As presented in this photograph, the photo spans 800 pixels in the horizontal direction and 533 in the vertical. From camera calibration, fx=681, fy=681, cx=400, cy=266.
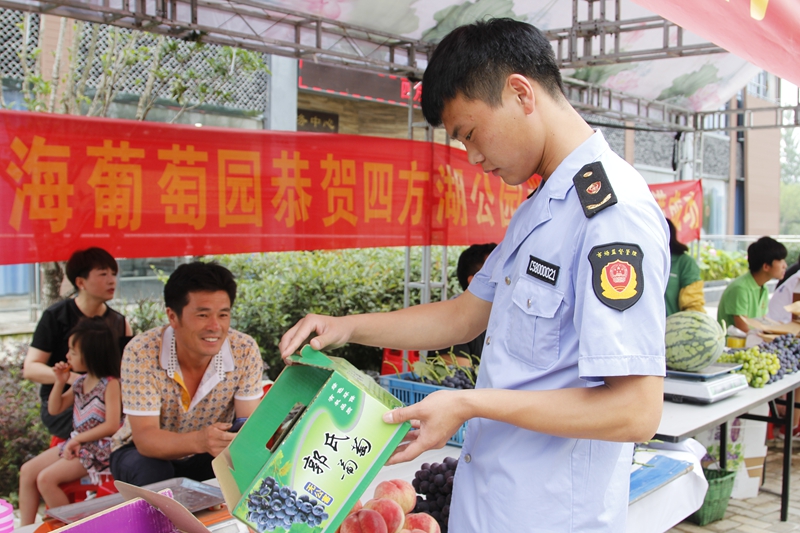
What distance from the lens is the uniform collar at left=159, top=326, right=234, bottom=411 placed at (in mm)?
2729

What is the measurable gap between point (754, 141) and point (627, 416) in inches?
761

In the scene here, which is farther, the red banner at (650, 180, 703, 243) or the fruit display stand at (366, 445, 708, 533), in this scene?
the red banner at (650, 180, 703, 243)

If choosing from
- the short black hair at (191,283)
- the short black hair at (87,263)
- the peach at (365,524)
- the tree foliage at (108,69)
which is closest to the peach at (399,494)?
the peach at (365,524)

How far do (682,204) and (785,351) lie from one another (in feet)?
11.2

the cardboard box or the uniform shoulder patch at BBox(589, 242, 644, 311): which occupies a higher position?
the uniform shoulder patch at BBox(589, 242, 644, 311)

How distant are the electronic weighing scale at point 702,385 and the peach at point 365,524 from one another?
2.11 m

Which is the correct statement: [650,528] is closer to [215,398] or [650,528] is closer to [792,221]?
[215,398]

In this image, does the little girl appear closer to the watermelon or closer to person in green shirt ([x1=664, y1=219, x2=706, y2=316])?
the watermelon

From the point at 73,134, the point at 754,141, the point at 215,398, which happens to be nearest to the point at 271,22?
the point at 73,134

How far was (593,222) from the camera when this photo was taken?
116 centimetres

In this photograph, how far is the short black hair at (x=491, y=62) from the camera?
1.22 m

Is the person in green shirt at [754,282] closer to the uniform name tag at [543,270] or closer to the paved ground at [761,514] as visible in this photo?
the paved ground at [761,514]

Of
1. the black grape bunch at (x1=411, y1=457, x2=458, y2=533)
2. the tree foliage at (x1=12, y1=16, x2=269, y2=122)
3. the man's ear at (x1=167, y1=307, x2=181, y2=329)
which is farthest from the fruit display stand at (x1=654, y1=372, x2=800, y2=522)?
the tree foliage at (x1=12, y1=16, x2=269, y2=122)

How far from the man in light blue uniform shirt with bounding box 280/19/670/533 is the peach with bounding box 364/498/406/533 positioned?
16 centimetres
